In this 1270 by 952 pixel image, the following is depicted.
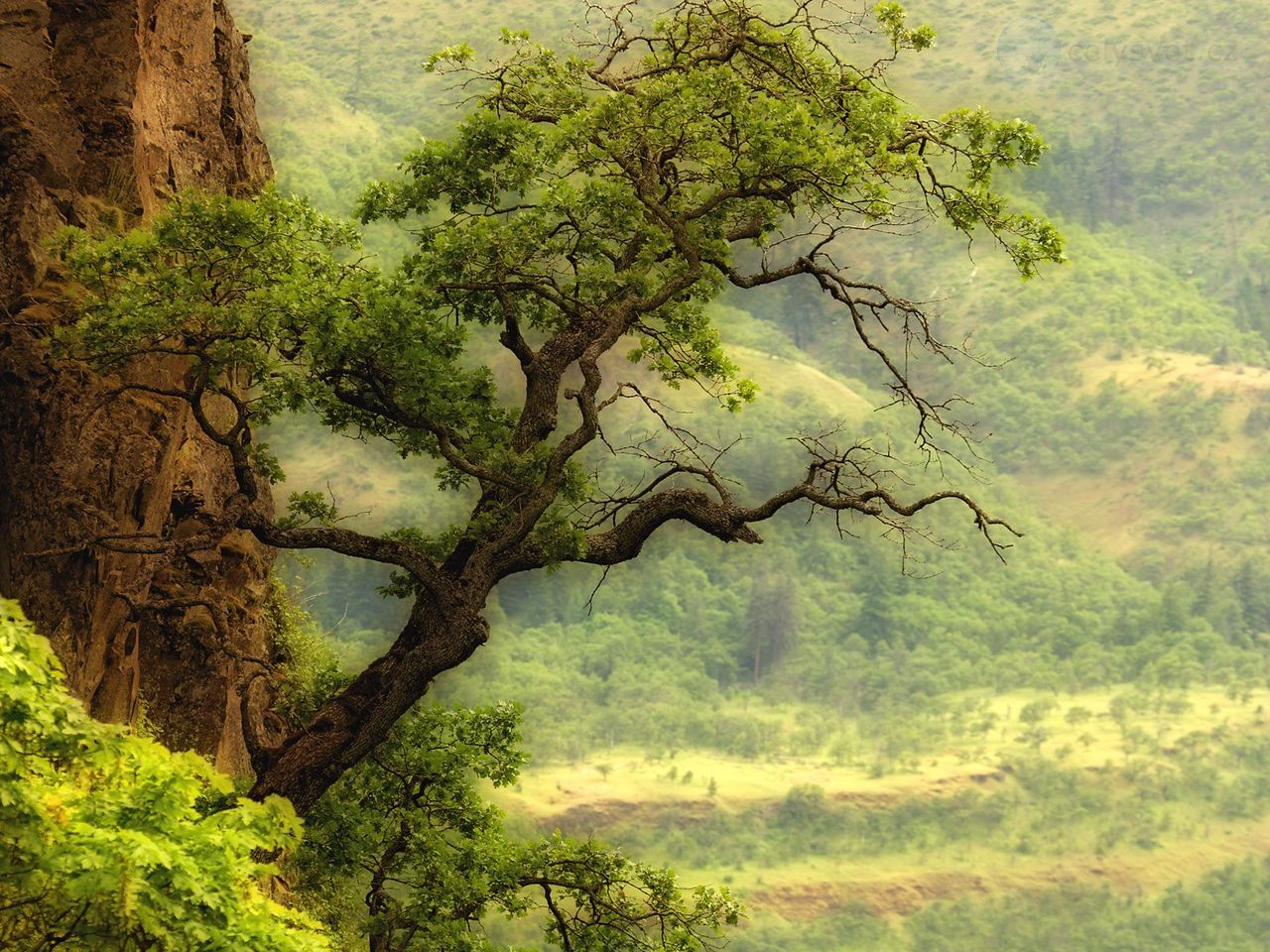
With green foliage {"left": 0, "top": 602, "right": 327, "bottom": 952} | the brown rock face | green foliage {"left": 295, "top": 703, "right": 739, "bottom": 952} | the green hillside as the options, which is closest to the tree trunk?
green foliage {"left": 295, "top": 703, "right": 739, "bottom": 952}

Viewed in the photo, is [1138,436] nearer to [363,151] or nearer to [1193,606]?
[1193,606]

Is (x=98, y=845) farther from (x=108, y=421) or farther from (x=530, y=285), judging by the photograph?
(x=530, y=285)

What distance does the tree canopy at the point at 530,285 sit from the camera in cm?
1162

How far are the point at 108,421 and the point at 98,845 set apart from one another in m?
5.70

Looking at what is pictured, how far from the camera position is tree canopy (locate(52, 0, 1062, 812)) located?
11617 millimetres

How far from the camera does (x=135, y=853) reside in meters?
7.36

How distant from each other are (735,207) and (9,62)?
20.0 feet

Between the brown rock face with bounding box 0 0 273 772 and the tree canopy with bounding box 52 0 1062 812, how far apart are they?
1.70ft

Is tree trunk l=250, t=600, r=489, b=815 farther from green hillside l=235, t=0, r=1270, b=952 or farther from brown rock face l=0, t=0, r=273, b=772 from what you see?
green hillside l=235, t=0, r=1270, b=952

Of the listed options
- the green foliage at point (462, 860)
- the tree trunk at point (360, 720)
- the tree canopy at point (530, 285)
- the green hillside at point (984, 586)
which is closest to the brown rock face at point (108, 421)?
the tree canopy at point (530, 285)

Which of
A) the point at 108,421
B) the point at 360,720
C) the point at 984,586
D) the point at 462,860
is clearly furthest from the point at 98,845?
the point at 984,586

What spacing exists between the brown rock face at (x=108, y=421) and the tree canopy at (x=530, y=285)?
518 mm

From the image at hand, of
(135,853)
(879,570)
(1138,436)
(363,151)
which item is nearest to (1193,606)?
(1138,436)

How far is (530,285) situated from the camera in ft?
43.8
